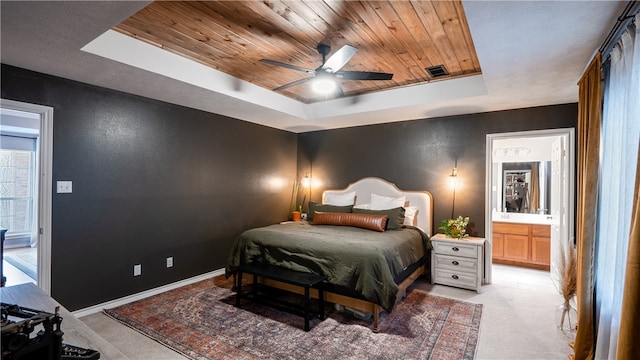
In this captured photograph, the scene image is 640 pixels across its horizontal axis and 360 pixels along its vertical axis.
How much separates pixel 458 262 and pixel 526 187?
8.31 ft

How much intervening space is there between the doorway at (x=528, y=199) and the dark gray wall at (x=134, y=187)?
3724mm

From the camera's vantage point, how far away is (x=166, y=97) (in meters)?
3.60

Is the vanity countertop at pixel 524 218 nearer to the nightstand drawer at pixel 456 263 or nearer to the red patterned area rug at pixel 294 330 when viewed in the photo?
the nightstand drawer at pixel 456 263

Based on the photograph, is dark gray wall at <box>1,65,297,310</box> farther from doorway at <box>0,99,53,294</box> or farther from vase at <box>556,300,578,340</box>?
vase at <box>556,300,578,340</box>

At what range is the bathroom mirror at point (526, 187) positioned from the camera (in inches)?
203

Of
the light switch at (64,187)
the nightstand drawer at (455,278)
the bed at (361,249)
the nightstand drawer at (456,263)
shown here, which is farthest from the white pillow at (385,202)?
the light switch at (64,187)

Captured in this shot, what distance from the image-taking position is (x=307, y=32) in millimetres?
2568

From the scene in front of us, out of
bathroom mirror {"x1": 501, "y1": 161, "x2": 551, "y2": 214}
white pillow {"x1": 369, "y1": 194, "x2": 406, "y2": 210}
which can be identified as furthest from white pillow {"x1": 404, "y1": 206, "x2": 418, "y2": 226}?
bathroom mirror {"x1": 501, "y1": 161, "x2": 551, "y2": 214}

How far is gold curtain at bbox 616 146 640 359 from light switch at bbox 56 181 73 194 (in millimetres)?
4261

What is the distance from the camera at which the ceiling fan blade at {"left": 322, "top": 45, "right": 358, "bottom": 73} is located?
242cm

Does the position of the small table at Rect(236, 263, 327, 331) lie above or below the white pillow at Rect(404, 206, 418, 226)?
below

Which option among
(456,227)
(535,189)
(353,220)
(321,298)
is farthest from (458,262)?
(535,189)

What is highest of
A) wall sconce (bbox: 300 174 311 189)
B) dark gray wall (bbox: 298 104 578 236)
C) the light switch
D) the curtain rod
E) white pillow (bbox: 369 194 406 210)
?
the curtain rod

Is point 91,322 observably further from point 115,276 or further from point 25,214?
point 25,214
